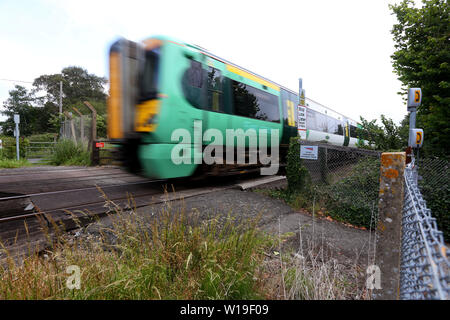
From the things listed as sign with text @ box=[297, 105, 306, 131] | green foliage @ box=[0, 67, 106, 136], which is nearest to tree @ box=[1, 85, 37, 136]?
green foliage @ box=[0, 67, 106, 136]

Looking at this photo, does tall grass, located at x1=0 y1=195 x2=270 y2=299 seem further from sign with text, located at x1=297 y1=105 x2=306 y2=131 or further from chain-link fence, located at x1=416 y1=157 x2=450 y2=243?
sign with text, located at x1=297 y1=105 x2=306 y2=131

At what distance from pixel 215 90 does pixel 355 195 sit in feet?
12.2

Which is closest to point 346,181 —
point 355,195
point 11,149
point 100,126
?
point 355,195

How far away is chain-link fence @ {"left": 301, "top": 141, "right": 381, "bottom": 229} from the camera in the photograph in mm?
4387

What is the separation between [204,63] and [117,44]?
1.82 meters

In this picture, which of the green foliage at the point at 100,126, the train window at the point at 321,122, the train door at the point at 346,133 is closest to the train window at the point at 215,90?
the train window at the point at 321,122

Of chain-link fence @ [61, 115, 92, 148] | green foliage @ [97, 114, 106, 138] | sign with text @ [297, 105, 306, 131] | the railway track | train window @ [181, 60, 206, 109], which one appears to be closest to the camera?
the railway track

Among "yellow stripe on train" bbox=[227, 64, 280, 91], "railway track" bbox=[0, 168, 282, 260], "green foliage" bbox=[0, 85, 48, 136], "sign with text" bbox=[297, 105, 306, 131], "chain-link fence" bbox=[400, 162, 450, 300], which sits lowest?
"railway track" bbox=[0, 168, 282, 260]

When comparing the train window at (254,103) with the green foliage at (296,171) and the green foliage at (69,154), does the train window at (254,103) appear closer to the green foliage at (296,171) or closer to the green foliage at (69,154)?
the green foliage at (296,171)

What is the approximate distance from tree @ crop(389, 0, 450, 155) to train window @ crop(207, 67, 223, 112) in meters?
4.53

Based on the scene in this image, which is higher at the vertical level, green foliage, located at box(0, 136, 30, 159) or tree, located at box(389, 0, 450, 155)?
tree, located at box(389, 0, 450, 155)

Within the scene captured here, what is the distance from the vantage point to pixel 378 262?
1521 mm

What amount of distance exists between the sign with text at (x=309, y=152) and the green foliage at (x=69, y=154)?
8.83 metres
